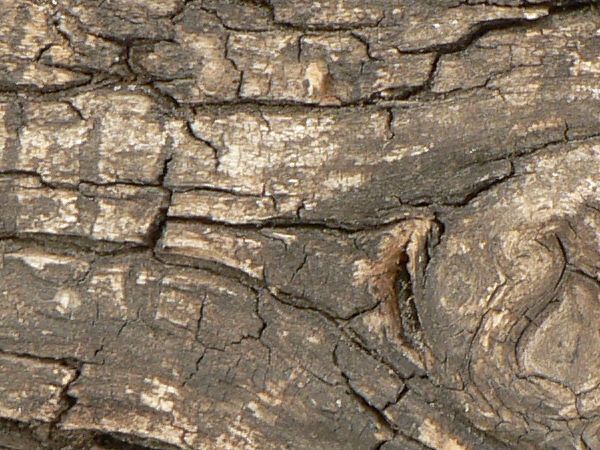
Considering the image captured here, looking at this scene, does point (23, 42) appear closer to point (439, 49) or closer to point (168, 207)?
point (168, 207)

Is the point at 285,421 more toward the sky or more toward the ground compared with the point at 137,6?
more toward the ground

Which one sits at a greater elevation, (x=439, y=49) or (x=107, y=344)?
(x=439, y=49)

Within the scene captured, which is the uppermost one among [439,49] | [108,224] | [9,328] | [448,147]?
[439,49]

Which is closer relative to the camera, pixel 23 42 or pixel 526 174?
pixel 526 174

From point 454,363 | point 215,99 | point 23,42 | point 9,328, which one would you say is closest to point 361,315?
point 454,363

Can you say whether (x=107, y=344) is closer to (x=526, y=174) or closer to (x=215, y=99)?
(x=215, y=99)

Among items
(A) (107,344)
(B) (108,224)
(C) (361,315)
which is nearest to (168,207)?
(B) (108,224)
